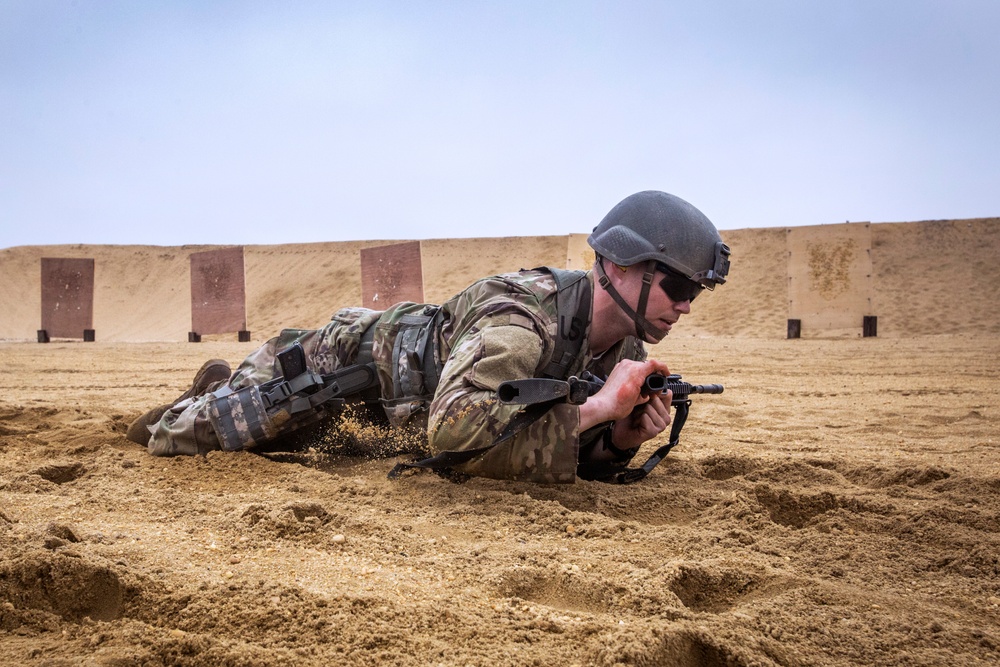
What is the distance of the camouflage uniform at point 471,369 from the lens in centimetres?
251

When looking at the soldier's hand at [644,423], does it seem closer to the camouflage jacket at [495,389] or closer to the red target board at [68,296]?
the camouflage jacket at [495,389]

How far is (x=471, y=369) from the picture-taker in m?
2.52

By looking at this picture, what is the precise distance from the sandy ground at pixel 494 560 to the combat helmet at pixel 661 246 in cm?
73

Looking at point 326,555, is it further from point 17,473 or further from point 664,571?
point 17,473

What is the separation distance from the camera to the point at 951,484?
286 cm

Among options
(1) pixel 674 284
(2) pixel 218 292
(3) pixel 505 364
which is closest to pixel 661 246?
(1) pixel 674 284

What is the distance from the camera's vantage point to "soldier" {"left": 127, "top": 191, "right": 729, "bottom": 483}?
2.53 m

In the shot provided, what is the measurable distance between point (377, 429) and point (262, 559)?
128 centimetres

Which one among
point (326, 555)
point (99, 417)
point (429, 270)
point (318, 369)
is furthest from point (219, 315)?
point (326, 555)

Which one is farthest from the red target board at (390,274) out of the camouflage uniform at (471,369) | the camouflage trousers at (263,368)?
the camouflage uniform at (471,369)

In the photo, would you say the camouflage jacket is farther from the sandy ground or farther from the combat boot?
the combat boot

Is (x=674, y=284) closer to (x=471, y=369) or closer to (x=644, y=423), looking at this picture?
(x=644, y=423)

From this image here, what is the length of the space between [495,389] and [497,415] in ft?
0.29

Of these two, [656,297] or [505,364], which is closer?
[505,364]
